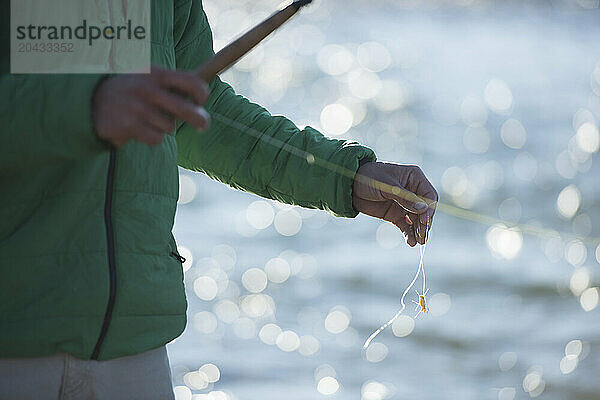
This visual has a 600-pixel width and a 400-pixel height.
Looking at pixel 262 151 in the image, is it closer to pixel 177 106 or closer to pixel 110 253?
pixel 110 253

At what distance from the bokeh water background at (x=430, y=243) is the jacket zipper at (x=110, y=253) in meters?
2.87

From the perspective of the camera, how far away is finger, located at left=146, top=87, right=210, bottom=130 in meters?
1.13

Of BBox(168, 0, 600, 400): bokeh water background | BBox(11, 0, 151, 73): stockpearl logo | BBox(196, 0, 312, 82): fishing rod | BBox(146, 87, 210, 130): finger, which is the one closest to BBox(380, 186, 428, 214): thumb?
BBox(196, 0, 312, 82): fishing rod

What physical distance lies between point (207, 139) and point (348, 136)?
6.95 metres

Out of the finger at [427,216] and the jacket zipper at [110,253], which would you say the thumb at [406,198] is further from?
the jacket zipper at [110,253]

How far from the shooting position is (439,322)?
5.25 meters

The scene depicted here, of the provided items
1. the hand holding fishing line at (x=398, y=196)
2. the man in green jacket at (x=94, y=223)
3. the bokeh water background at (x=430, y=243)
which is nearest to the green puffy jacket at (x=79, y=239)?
the man in green jacket at (x=94, y=223)

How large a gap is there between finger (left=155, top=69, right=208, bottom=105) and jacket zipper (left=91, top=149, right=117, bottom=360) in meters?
0.33

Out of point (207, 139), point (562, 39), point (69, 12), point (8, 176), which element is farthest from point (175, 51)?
point (562, 39)

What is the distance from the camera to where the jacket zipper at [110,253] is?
56.9 inches

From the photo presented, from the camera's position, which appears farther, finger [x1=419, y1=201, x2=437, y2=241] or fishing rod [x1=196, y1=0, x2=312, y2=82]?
finger [x1=419, y1=201, x2=437, y2=241]

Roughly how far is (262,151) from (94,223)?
17.3 inches

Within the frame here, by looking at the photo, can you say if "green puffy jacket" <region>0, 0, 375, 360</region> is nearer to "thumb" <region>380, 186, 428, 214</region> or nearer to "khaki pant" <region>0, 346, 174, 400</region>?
"khaki pant" <region>0, 346, 174, 400</region>

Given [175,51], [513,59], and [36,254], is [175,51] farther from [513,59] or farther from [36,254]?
[513,59]
